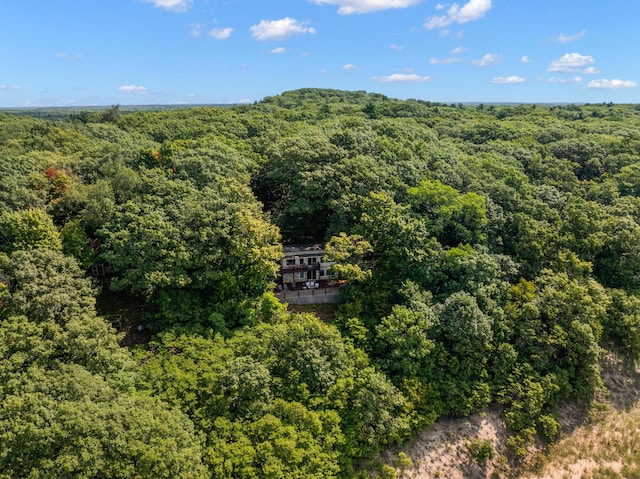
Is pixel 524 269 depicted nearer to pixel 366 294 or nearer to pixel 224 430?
pixel 366 294

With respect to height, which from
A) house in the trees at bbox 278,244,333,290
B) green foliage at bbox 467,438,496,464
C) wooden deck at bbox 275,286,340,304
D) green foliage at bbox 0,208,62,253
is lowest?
green foliage at bbox 467,438,496,464

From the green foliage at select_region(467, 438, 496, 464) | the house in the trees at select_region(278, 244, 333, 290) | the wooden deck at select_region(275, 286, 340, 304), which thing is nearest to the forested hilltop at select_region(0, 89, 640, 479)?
the green foliage at select_region(467, 438, 496, 464)

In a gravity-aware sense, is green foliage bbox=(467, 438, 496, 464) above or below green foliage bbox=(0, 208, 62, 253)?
below

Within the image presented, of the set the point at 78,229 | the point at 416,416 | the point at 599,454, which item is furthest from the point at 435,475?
the point at 78,229

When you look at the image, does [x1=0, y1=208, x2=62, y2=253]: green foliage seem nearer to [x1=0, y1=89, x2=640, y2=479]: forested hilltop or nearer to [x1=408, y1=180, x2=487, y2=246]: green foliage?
[x1=0, y1=89, x2=640, y2=479]: forested hilltop

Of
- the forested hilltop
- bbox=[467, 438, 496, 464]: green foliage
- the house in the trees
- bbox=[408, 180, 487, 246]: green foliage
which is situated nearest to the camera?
the forested hilltop

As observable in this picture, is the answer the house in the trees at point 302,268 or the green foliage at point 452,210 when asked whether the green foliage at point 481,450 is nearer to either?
the green foliage at point 452,210

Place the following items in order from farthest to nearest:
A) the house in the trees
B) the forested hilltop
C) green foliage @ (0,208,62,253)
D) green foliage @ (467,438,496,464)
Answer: the house in the trees, green foliage @ (0,208,62,253), green foliage @ (467,438,496,464), the forested hilltop
